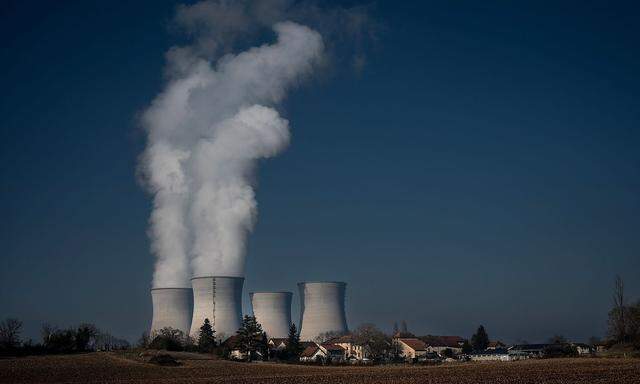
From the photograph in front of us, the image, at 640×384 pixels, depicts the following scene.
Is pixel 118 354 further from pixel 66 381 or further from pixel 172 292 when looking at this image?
pixel 66 381

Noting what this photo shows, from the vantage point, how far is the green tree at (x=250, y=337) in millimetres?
45781

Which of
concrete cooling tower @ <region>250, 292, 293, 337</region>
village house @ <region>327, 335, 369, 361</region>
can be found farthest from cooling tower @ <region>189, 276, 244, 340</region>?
village house @ <region>327, 335, 369, 361</region>

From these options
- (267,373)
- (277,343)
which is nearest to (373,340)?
(277,343)

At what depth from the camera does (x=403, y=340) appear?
208 feet

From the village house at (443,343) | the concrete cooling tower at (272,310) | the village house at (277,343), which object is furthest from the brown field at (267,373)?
the village house at (443,343)

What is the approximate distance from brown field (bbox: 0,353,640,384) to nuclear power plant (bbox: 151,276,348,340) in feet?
24.7

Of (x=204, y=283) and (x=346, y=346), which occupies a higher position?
(x=204, y=283)

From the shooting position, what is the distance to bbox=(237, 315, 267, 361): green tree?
45.8 m

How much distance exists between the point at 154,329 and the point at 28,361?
44.9 feet

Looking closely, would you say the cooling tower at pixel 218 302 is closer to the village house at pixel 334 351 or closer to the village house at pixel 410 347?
the village house at pixel 334 351

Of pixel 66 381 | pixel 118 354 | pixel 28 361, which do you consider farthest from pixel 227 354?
pixel 66 381

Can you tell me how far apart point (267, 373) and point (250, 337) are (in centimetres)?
1637

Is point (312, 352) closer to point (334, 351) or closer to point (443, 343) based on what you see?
point (334, 351)

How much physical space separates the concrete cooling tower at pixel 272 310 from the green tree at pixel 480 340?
1003 inches
